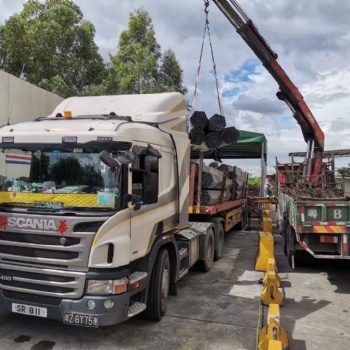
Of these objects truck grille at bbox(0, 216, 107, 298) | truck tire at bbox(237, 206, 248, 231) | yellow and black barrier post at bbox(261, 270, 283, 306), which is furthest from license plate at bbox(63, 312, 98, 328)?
truck tire at bbox(237, 206, 248, 231)

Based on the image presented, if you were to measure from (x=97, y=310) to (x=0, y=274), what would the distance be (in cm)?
122

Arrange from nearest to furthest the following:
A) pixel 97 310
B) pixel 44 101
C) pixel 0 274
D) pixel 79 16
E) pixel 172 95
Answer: pixel 97 310
pixel 0 274
pixel 172 95
pixel 44 101
pixel 79 16

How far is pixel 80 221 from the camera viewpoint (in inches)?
150

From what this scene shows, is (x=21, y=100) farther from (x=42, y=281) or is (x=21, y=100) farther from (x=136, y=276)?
(x=136, y=276)

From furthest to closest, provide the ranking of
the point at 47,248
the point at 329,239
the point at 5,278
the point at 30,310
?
the point at 329,239, the point at 5,278, the point at 30,310, the point at 47,248

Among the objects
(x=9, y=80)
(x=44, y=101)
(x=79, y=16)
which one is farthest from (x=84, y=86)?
(x=9, y=80)

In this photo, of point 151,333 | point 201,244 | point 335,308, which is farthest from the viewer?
point 201,244

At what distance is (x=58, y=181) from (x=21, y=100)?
188 inches

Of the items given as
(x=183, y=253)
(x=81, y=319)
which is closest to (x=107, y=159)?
(x=81, y=319)

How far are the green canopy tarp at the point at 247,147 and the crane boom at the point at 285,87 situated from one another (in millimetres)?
1905

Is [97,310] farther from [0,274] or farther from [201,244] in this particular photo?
[201,244]

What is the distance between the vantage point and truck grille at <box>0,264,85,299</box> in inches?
152

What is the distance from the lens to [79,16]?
15.4 metres

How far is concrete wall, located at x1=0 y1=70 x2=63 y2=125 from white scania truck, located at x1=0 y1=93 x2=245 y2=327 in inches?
139
